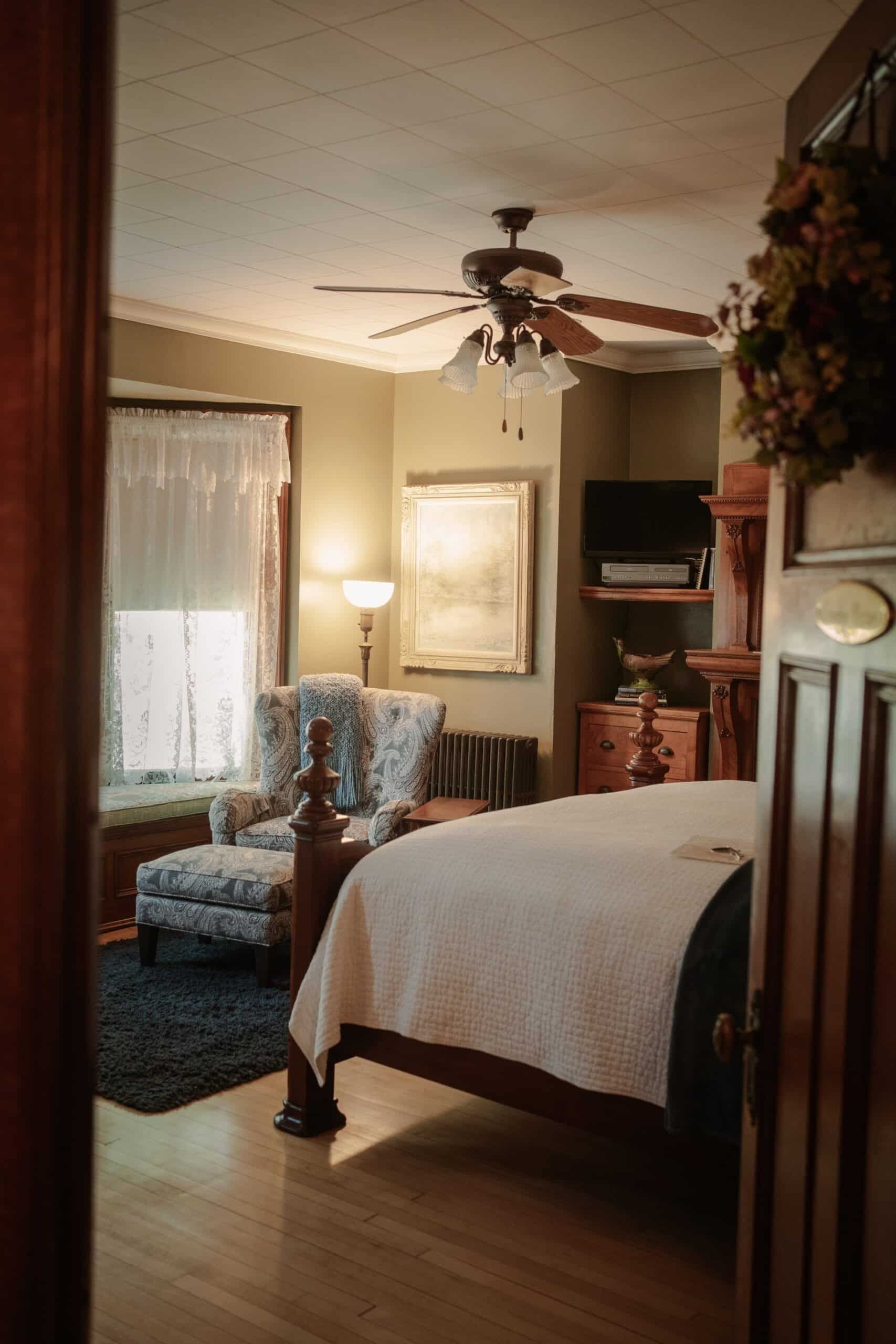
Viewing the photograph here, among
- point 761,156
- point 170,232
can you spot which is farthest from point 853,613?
point 170,232

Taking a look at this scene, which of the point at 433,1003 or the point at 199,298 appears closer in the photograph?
the point at 433,1003

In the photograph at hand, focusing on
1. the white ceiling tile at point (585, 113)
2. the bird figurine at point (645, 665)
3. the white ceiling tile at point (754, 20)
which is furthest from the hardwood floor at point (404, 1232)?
the bird figurine at point (645, 665)

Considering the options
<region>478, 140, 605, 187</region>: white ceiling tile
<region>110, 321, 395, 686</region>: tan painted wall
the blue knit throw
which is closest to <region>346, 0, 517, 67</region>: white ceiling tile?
<region>478, 140, 605, 187</region>: white ceiling tile

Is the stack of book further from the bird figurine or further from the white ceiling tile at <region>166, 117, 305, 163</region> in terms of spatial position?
the white ceiling tile at <region>166, 117, 305, 163</region>

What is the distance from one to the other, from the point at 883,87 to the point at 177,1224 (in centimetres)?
275

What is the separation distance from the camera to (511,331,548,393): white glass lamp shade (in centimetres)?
416

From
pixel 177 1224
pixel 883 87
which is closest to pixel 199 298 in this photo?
pixel 177 1224

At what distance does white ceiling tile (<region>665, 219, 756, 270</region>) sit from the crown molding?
175 cm

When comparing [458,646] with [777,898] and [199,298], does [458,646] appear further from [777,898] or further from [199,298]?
[777,898]

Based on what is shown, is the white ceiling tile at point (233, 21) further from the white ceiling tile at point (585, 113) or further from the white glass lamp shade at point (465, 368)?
the white glass lamp shade at point (465, 368)

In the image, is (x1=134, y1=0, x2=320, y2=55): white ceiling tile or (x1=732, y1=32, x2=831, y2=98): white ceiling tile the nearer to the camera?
(x1=134, y1=0, x2=320, y2=55): white ceiling tile

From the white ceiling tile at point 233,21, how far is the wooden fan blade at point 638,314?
1.25 metres

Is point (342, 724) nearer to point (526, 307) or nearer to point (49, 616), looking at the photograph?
point (526, 307)

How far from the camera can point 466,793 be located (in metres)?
6.76
